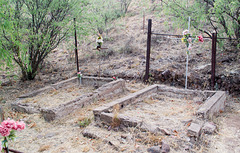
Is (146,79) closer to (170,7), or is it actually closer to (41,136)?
(170,7)

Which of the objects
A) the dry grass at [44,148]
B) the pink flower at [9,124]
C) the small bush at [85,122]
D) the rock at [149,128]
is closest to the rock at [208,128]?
the rock at [149,128]

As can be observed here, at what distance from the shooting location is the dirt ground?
12.7 ft

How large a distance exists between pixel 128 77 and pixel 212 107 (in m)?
4.68

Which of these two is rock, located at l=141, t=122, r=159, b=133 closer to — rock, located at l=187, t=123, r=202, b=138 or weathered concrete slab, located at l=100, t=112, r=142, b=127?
weathered concrete slab, located at l=100, t=112, r=142, b=127

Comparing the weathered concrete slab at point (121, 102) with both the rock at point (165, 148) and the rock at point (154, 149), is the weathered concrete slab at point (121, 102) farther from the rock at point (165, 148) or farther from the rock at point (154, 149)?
the rock at point (165, 148)

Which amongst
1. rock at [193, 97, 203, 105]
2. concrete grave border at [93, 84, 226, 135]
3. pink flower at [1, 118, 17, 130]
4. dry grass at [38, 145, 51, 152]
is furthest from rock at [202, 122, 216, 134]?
pink flower at [1, 118, 17, 130]

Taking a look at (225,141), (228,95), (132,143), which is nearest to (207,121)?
(225,141)

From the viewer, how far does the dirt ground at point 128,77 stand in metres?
3.88

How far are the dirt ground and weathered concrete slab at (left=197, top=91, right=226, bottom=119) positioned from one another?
0.20 meters

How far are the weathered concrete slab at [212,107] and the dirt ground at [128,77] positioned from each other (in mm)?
201

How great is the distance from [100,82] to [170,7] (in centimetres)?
400

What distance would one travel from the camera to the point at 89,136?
4109mm

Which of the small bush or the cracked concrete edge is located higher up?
the cracked concrete edge

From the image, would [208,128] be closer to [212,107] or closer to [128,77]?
[212,107]
